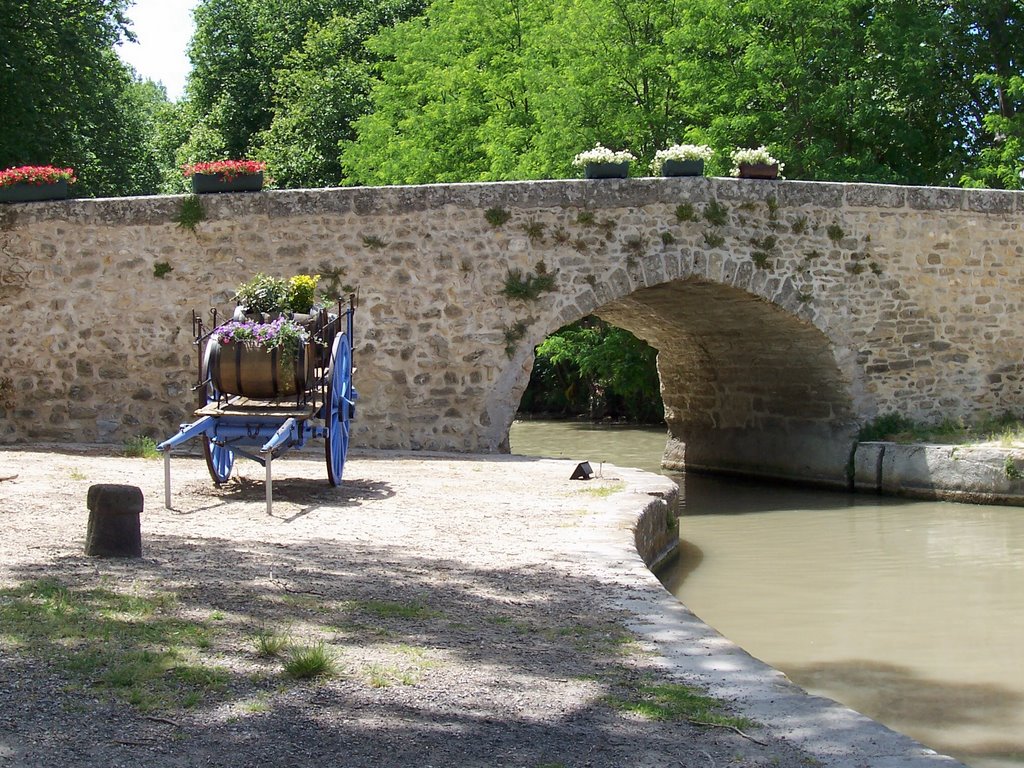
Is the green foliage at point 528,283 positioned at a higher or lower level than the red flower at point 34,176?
lower

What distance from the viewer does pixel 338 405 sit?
8.65m

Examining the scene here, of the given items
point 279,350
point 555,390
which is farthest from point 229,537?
point 555,390

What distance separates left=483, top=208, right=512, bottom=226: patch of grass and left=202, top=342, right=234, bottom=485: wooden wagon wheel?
12.2 ft

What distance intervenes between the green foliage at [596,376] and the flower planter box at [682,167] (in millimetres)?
9960

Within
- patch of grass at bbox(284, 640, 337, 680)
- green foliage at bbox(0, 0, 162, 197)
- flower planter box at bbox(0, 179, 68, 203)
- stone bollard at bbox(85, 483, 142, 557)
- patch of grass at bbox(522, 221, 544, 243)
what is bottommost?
patch of grass at bbox(284, 640, 337, 680)

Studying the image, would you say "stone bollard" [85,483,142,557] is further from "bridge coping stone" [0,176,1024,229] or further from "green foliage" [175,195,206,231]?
"green foliage" [175,195,206,231]

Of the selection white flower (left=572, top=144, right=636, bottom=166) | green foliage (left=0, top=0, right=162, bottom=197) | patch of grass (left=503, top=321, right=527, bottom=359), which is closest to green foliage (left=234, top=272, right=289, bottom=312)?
patch of grass (left=503, top=321, right=527, bottom=359)

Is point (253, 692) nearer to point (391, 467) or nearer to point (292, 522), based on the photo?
point (292, 522)

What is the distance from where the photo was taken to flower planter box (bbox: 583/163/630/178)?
12.2 metres

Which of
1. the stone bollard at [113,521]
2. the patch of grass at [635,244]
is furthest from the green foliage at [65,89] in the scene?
the stone bollard at [113,521]

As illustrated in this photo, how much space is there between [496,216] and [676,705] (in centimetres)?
851

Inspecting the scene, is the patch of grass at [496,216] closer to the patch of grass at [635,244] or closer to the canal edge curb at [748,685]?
the patch of grass at [635,244]

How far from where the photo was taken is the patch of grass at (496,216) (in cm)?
1188

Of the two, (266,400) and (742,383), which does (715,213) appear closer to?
(742,383)
